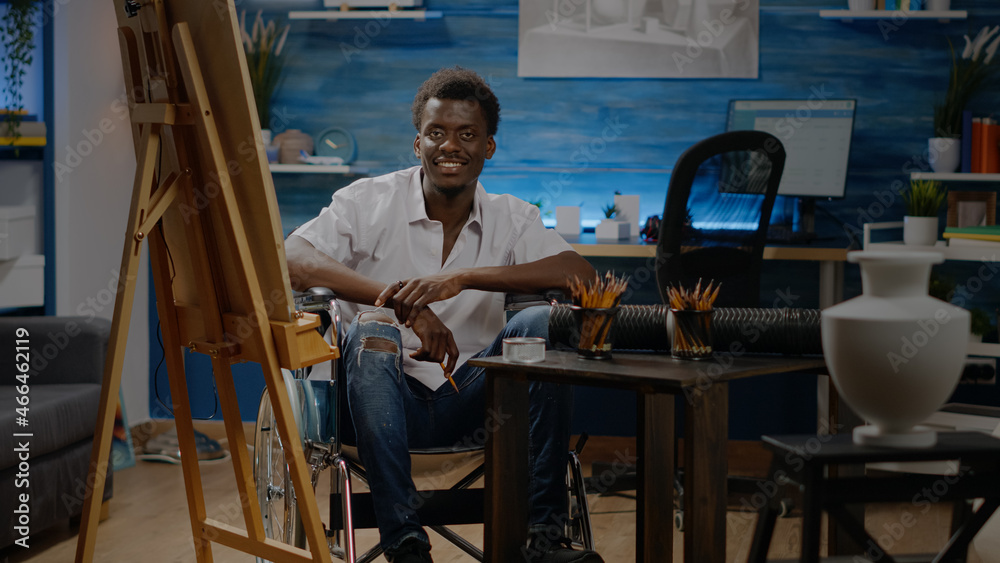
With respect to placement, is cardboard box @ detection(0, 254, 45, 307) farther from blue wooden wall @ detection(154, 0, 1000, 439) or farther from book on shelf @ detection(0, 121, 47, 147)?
blue wooden wall @ detection(154, 0, 1000, 439)

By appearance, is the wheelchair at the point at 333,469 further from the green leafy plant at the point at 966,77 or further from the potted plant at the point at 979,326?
the green leafy plant at the point at 966,77

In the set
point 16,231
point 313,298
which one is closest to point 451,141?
point 313,298

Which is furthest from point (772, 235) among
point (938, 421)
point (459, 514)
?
point (459, 514)

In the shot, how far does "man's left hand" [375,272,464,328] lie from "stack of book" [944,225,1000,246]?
1816mm

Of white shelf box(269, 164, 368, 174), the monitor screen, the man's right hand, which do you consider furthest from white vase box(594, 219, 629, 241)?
the man's right hand

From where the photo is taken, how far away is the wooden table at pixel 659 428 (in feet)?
4.72

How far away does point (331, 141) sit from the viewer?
405 centimetres

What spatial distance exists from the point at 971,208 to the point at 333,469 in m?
2.51

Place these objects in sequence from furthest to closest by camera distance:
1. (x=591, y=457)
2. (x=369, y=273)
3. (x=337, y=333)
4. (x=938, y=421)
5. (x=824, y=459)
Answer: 1. (x=591, y=457)
2. (x=938, y=421)
3. (x=369, y=273)
4. (x=337, y=333)
5. (x=824, y=459)

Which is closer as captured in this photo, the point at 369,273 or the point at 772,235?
the point at 369,273

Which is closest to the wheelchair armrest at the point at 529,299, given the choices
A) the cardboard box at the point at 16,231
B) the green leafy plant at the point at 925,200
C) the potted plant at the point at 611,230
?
the potted plant at the point at 611,230

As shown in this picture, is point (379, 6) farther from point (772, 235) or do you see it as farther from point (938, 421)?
point (938, 421)

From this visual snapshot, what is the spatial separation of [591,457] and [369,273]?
1625mm

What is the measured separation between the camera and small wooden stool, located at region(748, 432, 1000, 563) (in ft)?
3.62
